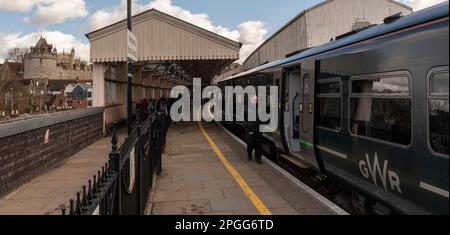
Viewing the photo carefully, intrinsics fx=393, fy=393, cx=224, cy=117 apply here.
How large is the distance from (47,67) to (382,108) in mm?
126565

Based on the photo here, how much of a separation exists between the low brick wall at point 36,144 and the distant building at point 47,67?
349 ft

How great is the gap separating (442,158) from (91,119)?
14513 millimetres

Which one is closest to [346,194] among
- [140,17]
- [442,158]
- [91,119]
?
[442,158]

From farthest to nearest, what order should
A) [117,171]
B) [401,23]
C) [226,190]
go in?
[226,190], [401,23], [117,171]

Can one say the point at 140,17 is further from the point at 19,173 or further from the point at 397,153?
the point at 397,153

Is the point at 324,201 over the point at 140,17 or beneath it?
beneath

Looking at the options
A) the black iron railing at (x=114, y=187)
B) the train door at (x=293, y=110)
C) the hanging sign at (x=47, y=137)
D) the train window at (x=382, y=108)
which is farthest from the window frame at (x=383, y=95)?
the hanging sign at (x=47, y=137)

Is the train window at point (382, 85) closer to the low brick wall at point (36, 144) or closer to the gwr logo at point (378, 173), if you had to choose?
the gwr logo at point (378, 173)

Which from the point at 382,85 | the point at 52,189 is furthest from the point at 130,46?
the point at 382,85

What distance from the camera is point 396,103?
15.8 feet

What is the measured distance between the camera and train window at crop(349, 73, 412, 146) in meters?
4.61

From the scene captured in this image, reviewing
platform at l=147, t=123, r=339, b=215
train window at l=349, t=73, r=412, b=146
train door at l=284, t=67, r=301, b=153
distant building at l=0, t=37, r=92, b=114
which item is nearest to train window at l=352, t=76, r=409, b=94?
train window at l=349, t=73, r=412, b=146

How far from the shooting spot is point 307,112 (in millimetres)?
7906

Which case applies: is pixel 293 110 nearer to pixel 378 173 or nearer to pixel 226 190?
pixel 226 190
